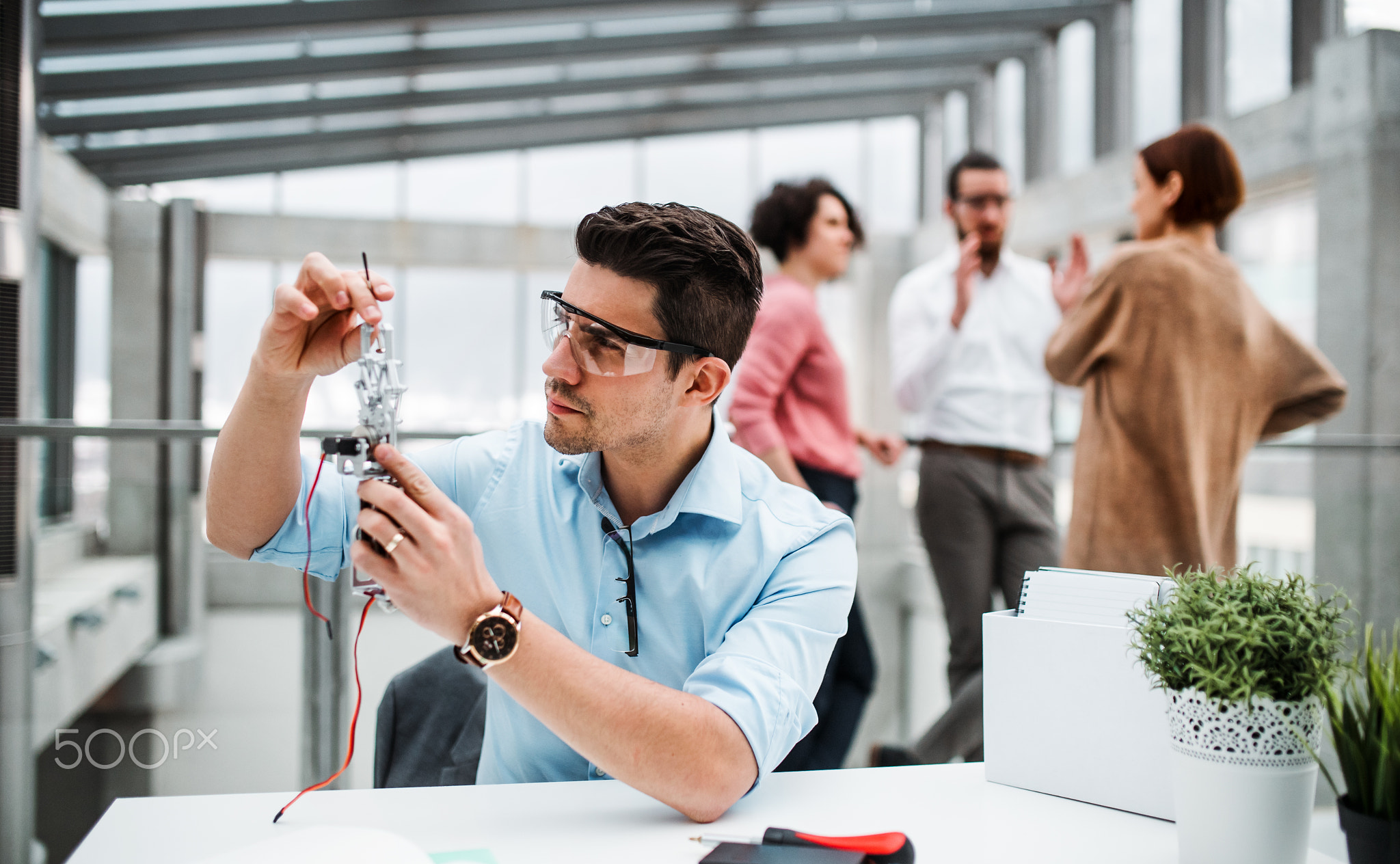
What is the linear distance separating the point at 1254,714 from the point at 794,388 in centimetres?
182

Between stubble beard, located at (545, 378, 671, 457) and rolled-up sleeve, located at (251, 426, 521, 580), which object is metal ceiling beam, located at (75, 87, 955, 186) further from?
stubble beard, located at (545, 378, 671, 457)

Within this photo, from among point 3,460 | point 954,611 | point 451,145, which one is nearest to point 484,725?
point 954,611

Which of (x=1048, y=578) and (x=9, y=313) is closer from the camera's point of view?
(x=1048, y=578)

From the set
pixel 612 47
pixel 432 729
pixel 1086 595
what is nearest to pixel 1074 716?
pixel 1086 595

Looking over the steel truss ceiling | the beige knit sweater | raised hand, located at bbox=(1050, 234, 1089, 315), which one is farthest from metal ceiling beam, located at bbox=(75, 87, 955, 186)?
the beige knit sweater

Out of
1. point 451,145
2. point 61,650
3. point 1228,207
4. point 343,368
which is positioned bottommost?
point 61,650

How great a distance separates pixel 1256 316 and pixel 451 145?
29.3 ft

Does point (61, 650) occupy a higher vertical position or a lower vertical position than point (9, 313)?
lower

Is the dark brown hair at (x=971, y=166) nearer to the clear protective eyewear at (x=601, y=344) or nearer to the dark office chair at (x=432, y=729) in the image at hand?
the clear protective eyewear at (x=601, y=344)

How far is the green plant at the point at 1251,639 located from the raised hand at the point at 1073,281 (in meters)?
2.05

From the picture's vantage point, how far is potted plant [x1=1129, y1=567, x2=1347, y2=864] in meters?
0.85

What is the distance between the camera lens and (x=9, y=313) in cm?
390

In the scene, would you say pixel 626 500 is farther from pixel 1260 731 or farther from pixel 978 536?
pixel 978 536

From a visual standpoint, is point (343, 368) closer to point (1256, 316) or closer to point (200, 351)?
point (1256, 316)
